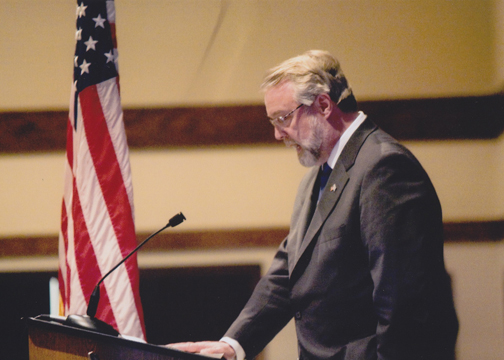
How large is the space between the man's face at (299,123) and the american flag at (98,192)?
810 mm

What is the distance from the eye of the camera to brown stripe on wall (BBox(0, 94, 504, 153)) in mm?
2541

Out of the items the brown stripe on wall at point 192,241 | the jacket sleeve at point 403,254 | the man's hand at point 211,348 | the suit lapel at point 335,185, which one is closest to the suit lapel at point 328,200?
the suit lapel at point 335,185

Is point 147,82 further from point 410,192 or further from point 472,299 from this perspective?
point 472,299

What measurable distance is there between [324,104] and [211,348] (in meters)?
0.82

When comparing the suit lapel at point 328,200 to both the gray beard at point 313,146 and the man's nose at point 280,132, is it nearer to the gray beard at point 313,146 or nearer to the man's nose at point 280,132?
the gray beard at point 313,146

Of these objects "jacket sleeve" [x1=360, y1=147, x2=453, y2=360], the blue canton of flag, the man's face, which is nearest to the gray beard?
the man's face

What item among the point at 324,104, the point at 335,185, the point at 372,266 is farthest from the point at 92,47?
the point at 372,266

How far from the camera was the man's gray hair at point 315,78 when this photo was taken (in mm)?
1461

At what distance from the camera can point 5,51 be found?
8.49 ft

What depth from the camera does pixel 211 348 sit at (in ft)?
4.42

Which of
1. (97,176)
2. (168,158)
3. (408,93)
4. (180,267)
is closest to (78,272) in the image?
(97,176)

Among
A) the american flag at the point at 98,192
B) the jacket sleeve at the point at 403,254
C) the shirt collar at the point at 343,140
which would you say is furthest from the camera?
the american flag at the point at 98,192

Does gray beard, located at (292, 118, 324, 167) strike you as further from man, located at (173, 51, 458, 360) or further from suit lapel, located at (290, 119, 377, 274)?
suit lapel, located at (290, 119, 377, 274)

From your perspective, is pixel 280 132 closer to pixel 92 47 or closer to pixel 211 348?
pixel 211 348
